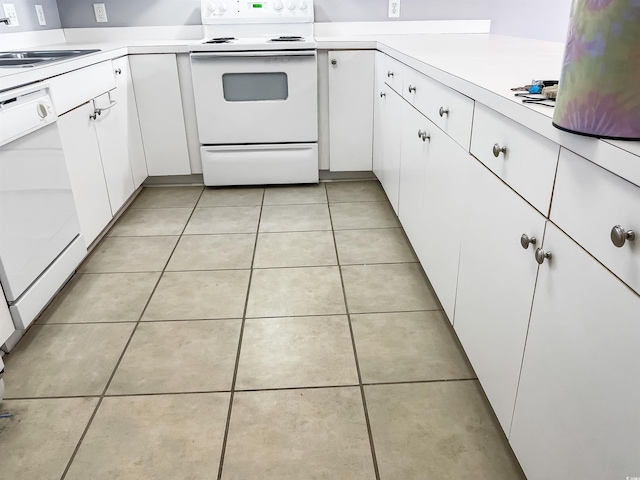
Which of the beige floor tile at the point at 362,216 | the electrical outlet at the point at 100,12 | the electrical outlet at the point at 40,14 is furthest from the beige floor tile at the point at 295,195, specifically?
the electrical outlet at the point at 40,14

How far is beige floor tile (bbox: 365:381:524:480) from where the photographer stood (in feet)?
4.00

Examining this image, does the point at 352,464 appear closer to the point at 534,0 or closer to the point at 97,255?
the point at 97,255

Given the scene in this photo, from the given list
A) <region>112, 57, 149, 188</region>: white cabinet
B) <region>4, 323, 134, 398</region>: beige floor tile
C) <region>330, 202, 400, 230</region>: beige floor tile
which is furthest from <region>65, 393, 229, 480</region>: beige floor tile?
<region>112, 57, 149, 188</region>: white cabinet

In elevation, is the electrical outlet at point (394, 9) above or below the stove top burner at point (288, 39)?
above

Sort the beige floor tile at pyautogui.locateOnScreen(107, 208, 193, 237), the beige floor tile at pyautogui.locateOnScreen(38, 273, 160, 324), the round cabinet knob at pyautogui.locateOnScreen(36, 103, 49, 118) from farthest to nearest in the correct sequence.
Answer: the beige floor tile at pyautogui.locateOnScreen(107, 208, 193, 237)
the beige floor tile at pyautogui.locateOnScreen(38, 273, 160, 324)
the round cabinet knob at pyautogui.locateOnScreen(36, 103, 49, 118)

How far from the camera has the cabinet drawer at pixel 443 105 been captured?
1410mm

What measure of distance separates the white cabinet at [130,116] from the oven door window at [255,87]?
0.55 meters

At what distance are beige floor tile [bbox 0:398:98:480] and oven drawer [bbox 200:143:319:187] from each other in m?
1.88

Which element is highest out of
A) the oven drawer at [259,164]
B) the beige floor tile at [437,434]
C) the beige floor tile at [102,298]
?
the oven drawer at [259,164]

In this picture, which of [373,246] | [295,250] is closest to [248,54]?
[295,250]

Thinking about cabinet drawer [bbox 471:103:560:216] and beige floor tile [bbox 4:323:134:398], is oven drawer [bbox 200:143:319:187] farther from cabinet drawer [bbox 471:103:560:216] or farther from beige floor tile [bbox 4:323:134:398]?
cabinet drawer [bbox 471:103:560:216]

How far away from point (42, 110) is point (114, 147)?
0.85 metres

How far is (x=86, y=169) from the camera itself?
2.21m

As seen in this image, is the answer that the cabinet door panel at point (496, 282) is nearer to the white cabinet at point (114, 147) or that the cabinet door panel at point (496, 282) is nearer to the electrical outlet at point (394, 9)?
the white cabinet at point (114, 147)
